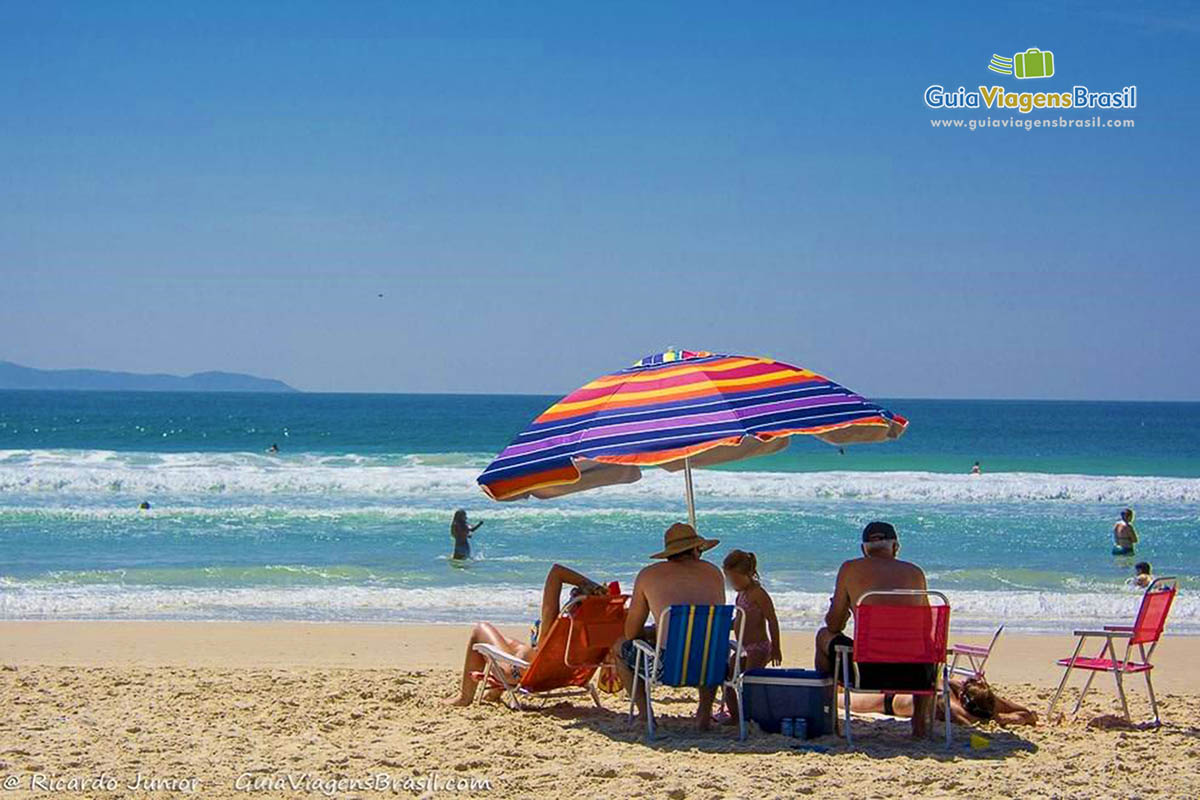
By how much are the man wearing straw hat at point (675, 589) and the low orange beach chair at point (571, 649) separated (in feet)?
0.85

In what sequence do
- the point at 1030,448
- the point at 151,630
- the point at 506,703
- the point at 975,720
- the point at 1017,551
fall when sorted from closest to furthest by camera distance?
the point at 975,720, the point at 506,703, the point at 151,630, the point at 1017,551, the point at 1030,448

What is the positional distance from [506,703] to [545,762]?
1337 millimetres

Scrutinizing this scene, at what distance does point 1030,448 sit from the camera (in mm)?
54812

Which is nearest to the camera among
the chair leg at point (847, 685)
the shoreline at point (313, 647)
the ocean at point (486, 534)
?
the chair leg at point (847, 685)

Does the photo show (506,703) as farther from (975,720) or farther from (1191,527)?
(1191,527)

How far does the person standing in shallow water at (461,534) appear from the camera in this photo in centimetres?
1602

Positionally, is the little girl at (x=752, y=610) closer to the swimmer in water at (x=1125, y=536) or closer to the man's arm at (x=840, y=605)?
the man's arm at (x=840, y=605)

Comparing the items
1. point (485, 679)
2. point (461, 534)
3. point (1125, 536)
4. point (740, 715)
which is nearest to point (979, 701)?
point (740, 715)

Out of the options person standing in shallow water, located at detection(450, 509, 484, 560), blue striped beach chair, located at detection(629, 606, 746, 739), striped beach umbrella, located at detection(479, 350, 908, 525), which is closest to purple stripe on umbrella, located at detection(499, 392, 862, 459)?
striped beach umbrella, located at detection(479, 350, 908, 525)

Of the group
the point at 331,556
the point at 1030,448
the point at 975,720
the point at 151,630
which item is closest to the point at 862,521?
the point at 331,556

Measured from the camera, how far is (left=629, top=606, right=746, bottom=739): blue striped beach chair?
6020 mm

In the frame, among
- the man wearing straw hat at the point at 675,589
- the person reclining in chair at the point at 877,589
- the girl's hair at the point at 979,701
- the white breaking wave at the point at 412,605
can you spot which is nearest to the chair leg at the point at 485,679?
the man wearing straw hat at the point at 675,589

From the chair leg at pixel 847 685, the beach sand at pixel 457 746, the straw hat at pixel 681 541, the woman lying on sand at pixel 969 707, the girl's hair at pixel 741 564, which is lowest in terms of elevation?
the beach sand at pixel 457 746

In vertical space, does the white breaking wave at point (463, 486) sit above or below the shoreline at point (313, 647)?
above
